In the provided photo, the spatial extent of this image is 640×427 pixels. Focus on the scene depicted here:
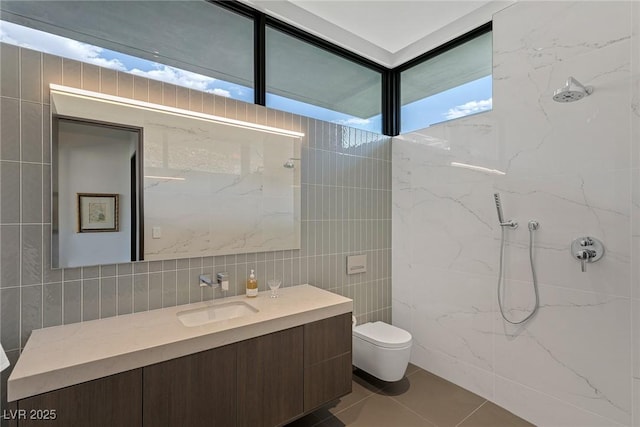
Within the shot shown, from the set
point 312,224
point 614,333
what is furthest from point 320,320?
point 614,333

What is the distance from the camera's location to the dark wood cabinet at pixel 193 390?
49.2 inches

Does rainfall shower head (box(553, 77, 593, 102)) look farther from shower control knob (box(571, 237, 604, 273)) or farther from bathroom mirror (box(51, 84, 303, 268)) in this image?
bathroom mirror (box(51, 84, 303, 268))

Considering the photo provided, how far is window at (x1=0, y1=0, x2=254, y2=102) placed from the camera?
5.01 ft

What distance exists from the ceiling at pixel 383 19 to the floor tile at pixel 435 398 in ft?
9.28

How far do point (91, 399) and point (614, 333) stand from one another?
2516 millimetres

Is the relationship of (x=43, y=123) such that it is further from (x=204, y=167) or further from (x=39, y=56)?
(x=204, y=167)

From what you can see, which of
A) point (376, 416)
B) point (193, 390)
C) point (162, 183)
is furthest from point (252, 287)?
point (376, 416)

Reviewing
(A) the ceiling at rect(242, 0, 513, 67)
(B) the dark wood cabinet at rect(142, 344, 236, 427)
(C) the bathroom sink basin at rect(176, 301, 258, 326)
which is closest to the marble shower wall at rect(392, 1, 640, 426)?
(A) the ceiling at rect(242, 0, 513, 67)

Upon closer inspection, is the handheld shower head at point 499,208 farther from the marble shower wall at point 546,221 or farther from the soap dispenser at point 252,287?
the soap dispenser at point 252,287

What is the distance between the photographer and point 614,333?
163cm

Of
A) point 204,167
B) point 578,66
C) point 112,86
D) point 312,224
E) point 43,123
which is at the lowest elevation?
point 312,224

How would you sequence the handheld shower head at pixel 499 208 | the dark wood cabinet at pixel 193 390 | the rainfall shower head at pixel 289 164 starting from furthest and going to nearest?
the rainfall shower head at pixel 289 164 < the handheld shower head at pixel 499 208 < the dark wood cabinet at pixel 193 390

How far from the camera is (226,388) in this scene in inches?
55.7

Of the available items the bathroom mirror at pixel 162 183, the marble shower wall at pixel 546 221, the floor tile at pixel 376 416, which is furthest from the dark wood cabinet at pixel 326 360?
the marble shower wall at pixel 546 221
